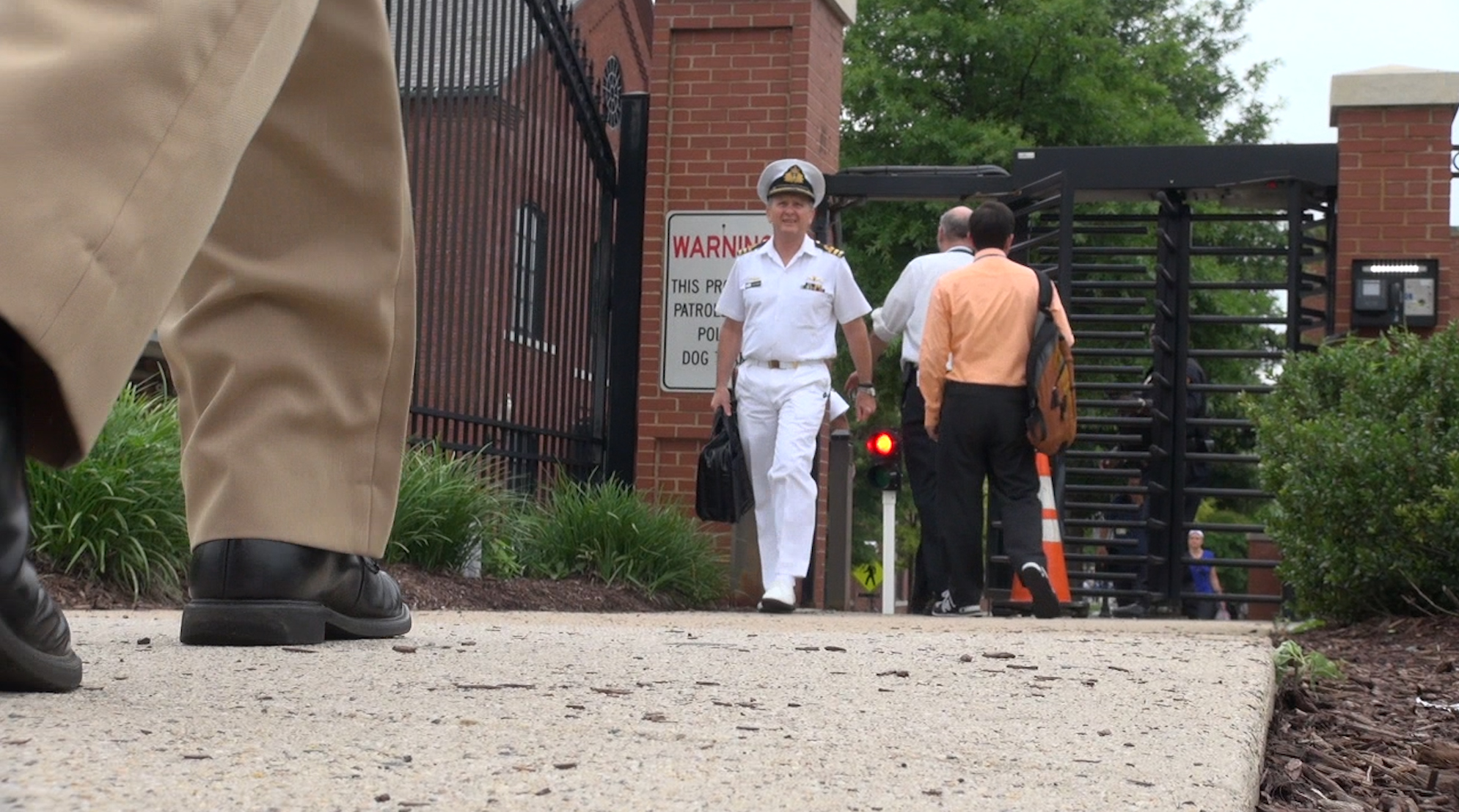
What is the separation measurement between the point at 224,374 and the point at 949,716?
1.38 m

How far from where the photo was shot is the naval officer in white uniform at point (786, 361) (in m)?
8.84

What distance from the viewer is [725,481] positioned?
9.09 meters

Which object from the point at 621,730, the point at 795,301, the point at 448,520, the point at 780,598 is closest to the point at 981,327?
the point at 795,301

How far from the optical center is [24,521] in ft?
7.07

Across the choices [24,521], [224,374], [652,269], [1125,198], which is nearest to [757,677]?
[224,374]

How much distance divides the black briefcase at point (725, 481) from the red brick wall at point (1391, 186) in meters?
4.27

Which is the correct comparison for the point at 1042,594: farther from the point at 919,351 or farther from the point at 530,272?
the point at 530,272

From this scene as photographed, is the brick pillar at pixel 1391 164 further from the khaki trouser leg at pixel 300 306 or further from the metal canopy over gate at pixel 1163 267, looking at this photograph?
the khaki trouser leg at pixel 300 306

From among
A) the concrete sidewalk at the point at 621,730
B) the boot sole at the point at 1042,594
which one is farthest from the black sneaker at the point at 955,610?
the concrete sidewalk at the point at 621,730

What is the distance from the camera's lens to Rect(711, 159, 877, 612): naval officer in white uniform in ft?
29.0

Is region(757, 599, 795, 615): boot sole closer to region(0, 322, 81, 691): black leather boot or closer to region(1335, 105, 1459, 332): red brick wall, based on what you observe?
region(1335, 105, 1459, 332): red brick wall

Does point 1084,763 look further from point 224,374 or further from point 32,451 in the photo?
point 224,374

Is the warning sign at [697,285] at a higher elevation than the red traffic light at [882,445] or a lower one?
higher

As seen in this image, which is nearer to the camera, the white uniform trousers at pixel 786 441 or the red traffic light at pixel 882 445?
the white uniform trousers at pixel 786 441
